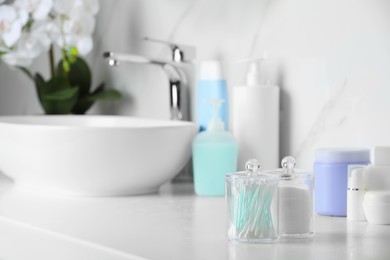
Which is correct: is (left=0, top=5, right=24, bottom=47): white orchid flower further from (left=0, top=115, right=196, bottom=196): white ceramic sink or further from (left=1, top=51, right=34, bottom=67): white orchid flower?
(left=0, top=115, right=196, bottom=196): white ceramic sink

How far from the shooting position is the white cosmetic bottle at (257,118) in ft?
5.22

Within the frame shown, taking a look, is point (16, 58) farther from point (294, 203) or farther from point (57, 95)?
point (294, 203)

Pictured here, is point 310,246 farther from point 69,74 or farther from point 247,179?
point 69,74

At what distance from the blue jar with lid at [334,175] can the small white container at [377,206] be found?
0.23 ft

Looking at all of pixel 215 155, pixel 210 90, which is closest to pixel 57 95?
pixel 210 90

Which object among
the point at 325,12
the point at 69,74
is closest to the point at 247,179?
the point at 325,12

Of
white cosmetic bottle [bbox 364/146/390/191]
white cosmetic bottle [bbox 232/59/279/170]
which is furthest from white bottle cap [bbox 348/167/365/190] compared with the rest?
white cosmetic bottle [bbox 232/59/279/170]

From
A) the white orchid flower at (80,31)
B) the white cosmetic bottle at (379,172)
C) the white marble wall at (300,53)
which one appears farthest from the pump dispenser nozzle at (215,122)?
the white orchid flower at (80,31)

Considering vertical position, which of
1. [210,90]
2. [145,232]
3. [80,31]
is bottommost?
[145,232]

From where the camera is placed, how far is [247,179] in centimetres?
117

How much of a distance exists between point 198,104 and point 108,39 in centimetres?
49

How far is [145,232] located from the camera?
123 centimetres

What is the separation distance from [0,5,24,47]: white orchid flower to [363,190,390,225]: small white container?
3.20ft

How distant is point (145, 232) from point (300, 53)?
1.82 ft
